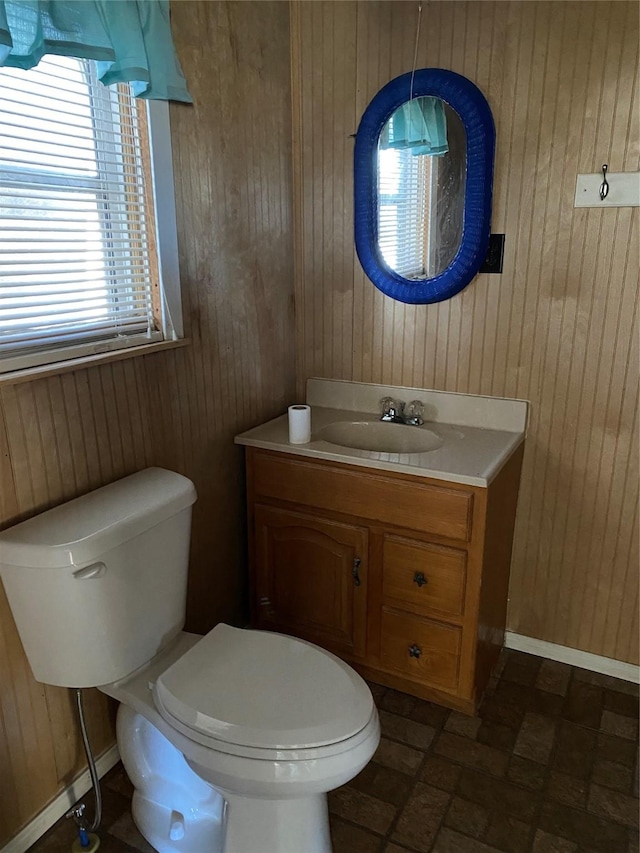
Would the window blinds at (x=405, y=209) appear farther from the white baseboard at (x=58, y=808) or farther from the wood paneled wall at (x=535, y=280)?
the white baseboard at (x=58, y=808)

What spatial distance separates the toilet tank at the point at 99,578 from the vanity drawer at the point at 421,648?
0.70m

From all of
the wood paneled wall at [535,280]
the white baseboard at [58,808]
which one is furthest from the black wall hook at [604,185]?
the white baseboard at [58,808]

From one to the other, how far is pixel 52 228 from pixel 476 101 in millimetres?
1239

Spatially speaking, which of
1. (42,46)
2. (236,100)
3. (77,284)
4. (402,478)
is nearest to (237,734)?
(402,478)

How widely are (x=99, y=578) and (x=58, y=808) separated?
27.8 inches

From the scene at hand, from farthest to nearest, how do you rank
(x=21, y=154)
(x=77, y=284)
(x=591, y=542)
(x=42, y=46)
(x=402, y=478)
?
(x=591, y=542) → (x=402, y=478) → (x=77, y=284) → (x=21, y=154) → (x=42, y=46)

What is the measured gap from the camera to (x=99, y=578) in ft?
4.37

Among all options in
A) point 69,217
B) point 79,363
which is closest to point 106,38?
point 69,217

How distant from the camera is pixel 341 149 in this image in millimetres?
2088

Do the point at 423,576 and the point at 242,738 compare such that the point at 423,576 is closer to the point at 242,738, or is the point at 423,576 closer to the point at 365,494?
the point at 365,494

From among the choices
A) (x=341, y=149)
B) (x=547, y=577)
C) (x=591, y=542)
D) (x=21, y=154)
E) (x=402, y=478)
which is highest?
(x=341, y=149)

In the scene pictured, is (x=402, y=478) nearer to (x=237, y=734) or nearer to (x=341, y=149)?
(x=237, y=734)

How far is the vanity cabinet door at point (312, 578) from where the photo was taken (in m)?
1.94

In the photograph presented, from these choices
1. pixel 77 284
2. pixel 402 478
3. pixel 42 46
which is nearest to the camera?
pixel 42 46
